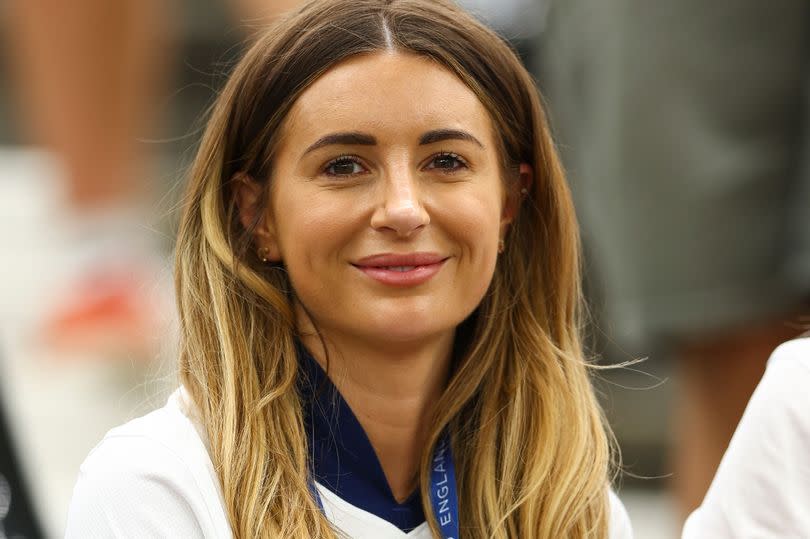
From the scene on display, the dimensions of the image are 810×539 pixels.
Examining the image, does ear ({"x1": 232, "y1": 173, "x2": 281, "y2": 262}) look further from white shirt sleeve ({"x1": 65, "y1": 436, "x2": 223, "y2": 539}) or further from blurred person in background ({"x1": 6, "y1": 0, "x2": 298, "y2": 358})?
blurred person in background ({"x1": 6, "y1": 0, "x2": 298, "y2": 358})

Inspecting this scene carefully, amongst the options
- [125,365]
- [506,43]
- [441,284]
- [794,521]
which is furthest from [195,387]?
[125,365]

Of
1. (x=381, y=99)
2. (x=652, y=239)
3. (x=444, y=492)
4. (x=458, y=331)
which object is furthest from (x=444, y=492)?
(x=652, y=239)

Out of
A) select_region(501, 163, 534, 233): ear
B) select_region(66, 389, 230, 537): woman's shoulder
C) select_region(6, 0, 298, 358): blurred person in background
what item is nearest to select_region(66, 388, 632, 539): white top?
select_region(66, 389, 230, 537): woman's shoulder

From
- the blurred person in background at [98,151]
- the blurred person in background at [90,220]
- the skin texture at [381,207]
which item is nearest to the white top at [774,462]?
the skin texture at [381,207]

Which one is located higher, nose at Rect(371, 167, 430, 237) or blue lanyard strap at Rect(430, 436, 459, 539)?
nose at Rect(371, 167, 430, 237)

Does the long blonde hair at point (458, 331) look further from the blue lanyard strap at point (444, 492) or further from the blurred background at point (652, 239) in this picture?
the blurred background at point (652, 239)

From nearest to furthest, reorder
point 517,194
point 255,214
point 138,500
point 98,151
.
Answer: point 138,500 → point 255,214 → point 517,194 → point 98,151

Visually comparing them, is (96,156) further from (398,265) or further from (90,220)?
(398,265)

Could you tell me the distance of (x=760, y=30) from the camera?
12.0ft

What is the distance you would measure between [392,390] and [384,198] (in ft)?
1.13

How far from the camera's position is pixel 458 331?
9.25 feet

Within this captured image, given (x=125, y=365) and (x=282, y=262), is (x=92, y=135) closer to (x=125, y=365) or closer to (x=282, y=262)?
(x=125, y=365)

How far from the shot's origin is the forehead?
8.04 feet

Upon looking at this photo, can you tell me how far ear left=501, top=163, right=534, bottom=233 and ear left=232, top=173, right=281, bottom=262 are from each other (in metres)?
0.39
